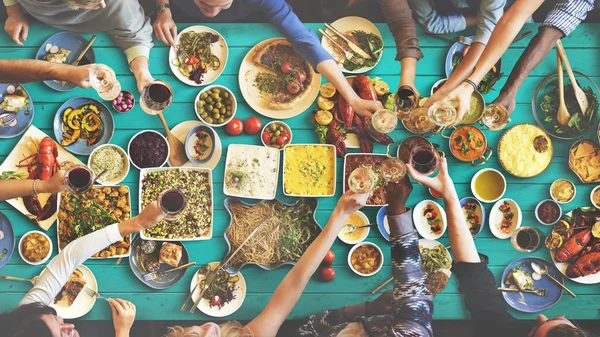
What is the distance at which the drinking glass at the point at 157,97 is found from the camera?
3559 mm

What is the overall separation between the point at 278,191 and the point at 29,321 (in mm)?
1995

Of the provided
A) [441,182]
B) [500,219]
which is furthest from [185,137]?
[500,219]

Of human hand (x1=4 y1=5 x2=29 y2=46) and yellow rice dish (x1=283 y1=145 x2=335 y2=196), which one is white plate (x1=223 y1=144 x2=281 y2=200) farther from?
human hand (x1=4 y1=5 x2=29 y2=46)

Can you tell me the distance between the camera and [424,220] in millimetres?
3697

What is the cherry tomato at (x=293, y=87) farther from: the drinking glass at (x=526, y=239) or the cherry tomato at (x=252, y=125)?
the drinking glass at (x=526, y=239)

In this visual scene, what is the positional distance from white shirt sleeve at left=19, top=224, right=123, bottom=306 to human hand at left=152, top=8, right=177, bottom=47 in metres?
1.48

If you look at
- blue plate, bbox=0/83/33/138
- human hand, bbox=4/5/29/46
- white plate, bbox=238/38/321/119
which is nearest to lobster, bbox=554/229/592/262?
white plate, bbox=238/38/321/119

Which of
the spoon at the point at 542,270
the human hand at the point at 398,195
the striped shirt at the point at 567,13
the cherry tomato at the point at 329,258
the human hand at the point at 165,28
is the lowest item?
the cherry tomato at the point at 329,258

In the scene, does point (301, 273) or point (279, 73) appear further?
point (279, 73)

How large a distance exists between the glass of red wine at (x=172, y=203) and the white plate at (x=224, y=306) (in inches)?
22.1

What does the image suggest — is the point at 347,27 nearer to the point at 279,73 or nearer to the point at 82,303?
the point at 279,73

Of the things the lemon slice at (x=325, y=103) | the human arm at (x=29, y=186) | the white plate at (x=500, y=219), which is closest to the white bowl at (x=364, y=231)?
the lemon slice at (x=325, y=103)

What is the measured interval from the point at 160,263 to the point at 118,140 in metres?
1.03

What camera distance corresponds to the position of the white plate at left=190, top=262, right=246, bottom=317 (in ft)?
11.9
